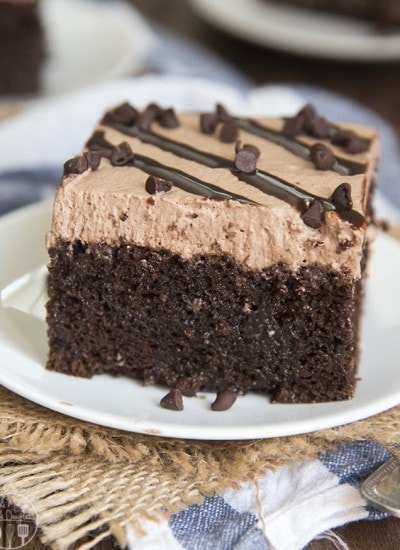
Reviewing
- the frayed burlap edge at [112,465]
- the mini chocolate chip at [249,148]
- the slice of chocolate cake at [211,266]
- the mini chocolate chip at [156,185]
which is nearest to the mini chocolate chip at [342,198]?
the slice of chocolate cake at [211,266]

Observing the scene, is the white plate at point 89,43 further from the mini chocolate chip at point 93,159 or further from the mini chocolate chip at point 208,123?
the mini chocolate chip at point 93,159

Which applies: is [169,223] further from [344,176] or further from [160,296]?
[344,176]

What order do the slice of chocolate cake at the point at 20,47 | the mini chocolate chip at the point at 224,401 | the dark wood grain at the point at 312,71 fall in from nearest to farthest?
the mini chocolate chip at the point at 224,401, the slice of chocolate cake at the point at 20,47, the dark wood grain at the point at 312,71

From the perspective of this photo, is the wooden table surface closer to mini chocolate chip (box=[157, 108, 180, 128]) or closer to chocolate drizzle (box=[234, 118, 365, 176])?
chocolate drizzle (box=[234, 118, 365, 176])

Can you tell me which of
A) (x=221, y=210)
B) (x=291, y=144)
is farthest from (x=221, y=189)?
(x=291, y=144)

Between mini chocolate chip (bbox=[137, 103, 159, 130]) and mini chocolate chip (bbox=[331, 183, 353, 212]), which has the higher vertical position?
mini chocolate chip (bbox=[331, 183, 353, 212])

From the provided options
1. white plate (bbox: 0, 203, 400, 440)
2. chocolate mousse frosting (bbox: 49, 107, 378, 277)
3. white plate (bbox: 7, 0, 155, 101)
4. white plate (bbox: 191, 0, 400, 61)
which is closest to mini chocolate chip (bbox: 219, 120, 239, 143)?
chocolate mousse frosting (bbox: 49, 107, 378, 277)
